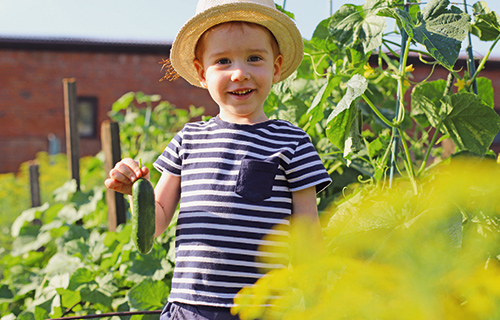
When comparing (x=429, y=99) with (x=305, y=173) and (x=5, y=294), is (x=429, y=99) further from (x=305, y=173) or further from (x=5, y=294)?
(x=5, y=294)

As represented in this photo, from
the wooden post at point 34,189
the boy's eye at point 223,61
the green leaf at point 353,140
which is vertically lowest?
the wooden post at point 34,189

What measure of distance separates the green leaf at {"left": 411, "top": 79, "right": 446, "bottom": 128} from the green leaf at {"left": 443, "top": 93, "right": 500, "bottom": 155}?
0.06 meters

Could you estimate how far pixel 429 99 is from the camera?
1.64 metres

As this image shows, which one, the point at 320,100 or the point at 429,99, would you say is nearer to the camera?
the point at 320,100

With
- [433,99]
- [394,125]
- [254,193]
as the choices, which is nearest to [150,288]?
[254,193]

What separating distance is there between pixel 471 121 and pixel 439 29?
0.35 meters

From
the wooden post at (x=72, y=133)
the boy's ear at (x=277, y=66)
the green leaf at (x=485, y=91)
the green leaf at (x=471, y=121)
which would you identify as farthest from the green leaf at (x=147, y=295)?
the wooden post at (x=72, y=133)

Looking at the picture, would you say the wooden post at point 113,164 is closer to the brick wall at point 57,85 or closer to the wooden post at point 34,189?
the wooden post at point 34,189

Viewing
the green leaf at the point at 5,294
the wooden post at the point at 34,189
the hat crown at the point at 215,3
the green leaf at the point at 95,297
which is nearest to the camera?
the hat crown at the point at 215,3

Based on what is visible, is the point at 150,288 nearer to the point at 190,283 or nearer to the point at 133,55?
the point at 190,283

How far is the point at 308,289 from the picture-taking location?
26.0 inches

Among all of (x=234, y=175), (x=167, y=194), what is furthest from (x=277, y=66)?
(x=167, y=194)

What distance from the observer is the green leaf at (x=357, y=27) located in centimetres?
146

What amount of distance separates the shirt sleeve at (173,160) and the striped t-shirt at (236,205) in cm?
5
